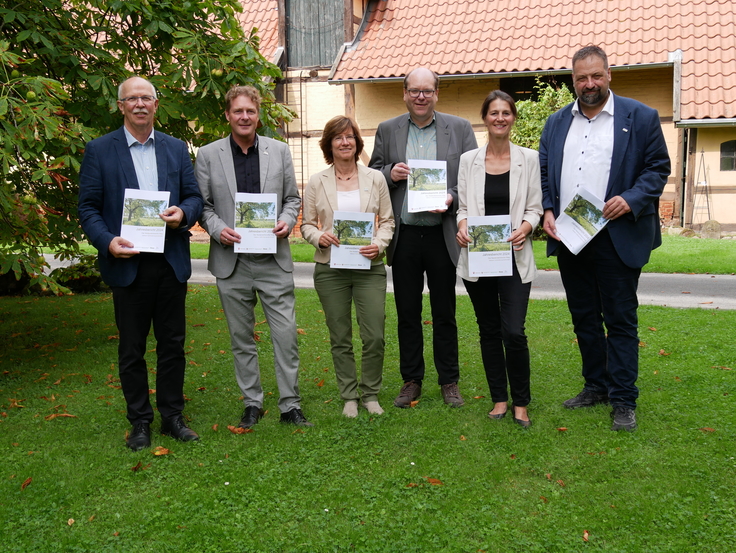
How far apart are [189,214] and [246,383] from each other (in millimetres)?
1338

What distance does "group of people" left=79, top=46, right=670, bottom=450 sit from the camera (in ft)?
15.4

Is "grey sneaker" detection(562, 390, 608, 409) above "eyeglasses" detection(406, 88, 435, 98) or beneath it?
beneath

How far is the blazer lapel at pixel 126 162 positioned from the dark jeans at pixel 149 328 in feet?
1.60

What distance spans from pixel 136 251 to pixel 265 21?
705 inches

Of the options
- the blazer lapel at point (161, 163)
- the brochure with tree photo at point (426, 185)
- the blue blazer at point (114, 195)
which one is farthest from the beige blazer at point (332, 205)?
the blazer lapel at point (161, 163)

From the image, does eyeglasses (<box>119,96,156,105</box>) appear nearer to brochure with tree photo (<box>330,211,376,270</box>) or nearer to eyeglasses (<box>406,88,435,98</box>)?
brochure with tree photo (<box>330,211,376,270</box>)

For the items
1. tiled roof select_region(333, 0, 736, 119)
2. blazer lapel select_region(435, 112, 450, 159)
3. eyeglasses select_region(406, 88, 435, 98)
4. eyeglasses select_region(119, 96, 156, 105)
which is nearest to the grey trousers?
eyeglasses select_region(119, 96, 156, 105)

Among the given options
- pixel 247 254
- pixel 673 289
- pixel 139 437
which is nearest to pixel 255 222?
pixel 247 254

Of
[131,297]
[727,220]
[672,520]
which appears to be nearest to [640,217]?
[672,520]

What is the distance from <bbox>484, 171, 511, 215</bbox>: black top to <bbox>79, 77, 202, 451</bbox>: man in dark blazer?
200 cm

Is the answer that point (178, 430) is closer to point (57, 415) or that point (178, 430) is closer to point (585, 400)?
point (57, 415)

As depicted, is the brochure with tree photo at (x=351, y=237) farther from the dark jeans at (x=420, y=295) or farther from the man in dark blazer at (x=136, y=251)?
the man in dark blazer at (x=136, y=251)

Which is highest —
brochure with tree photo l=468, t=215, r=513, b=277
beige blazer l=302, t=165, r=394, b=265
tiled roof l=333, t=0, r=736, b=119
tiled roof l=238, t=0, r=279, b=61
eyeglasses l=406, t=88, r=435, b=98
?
tiled roof l=238, t=0, r=279, b=61

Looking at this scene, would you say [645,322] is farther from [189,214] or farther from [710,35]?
[710,35]
